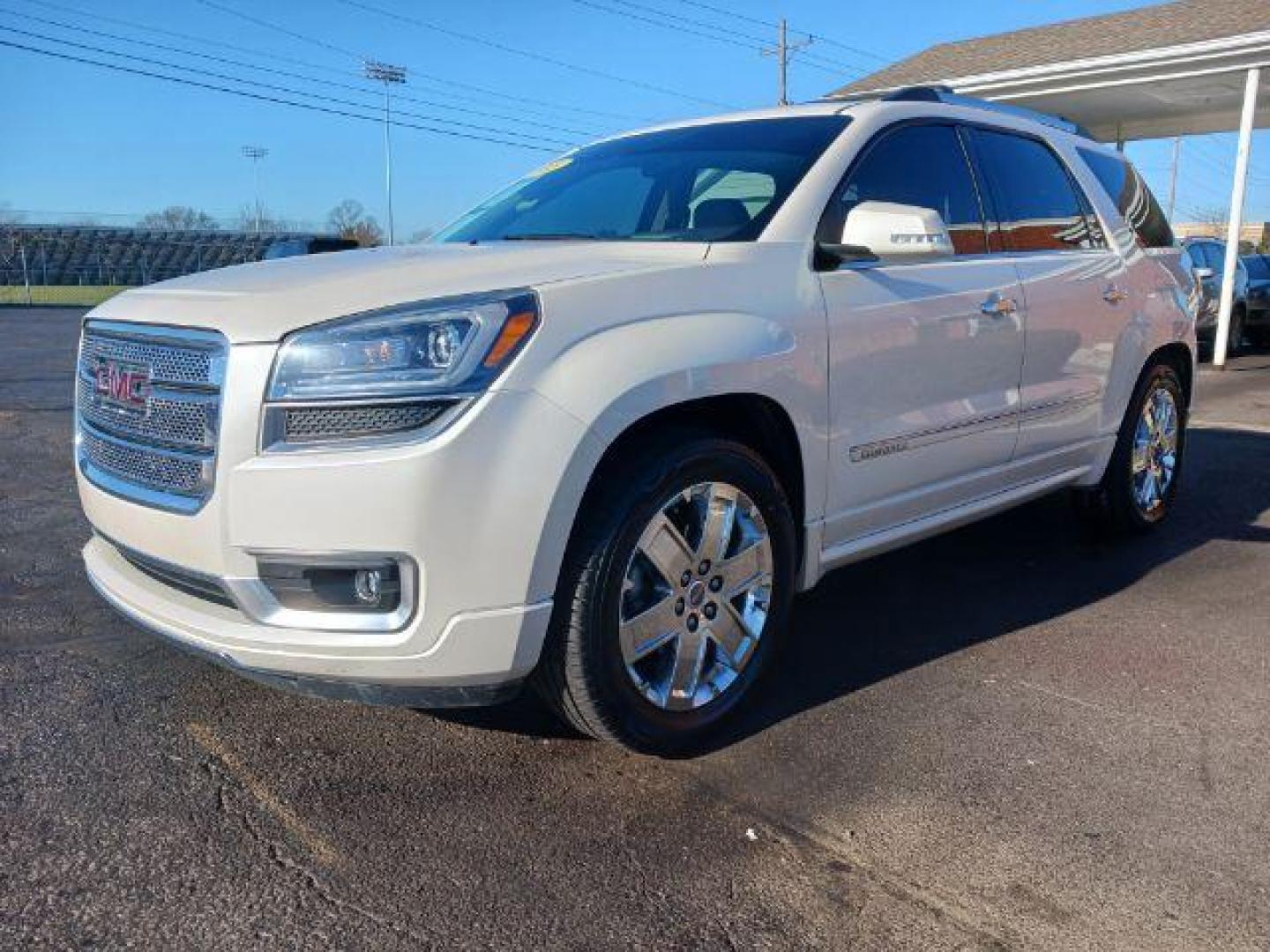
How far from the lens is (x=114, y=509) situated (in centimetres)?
295

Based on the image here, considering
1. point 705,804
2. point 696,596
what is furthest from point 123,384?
point 705,804

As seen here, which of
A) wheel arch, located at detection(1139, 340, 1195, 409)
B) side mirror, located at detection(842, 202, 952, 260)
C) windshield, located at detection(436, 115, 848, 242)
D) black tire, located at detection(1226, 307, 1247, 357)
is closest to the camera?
side mirror, located at detection(842, 202, 952, 260)

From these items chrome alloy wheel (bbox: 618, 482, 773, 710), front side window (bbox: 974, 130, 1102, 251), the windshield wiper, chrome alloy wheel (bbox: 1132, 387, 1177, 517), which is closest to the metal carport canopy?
chrome alloy wheel (bbox: 1132, 387, 1177, 517)

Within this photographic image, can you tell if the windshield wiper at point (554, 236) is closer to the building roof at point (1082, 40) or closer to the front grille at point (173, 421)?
the front grille at point (173, 421)

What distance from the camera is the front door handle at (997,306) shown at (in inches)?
155

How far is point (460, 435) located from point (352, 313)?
40 cm

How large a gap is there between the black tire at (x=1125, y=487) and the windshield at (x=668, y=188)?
2395 mm

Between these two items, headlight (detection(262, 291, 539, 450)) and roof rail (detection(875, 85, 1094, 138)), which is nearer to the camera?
headlight (detection(262, 291, 539, 450))

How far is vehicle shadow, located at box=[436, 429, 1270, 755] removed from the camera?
11.5 feet

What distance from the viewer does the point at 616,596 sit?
2807mm

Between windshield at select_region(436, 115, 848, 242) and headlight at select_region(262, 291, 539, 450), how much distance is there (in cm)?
109

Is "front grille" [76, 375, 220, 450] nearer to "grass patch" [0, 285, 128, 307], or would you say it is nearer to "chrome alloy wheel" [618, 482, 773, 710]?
"chrome alloy wheel" [618, 482, 773, 710]

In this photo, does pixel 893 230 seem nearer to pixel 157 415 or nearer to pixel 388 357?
pixel 388 357

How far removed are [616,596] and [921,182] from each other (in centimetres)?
210
